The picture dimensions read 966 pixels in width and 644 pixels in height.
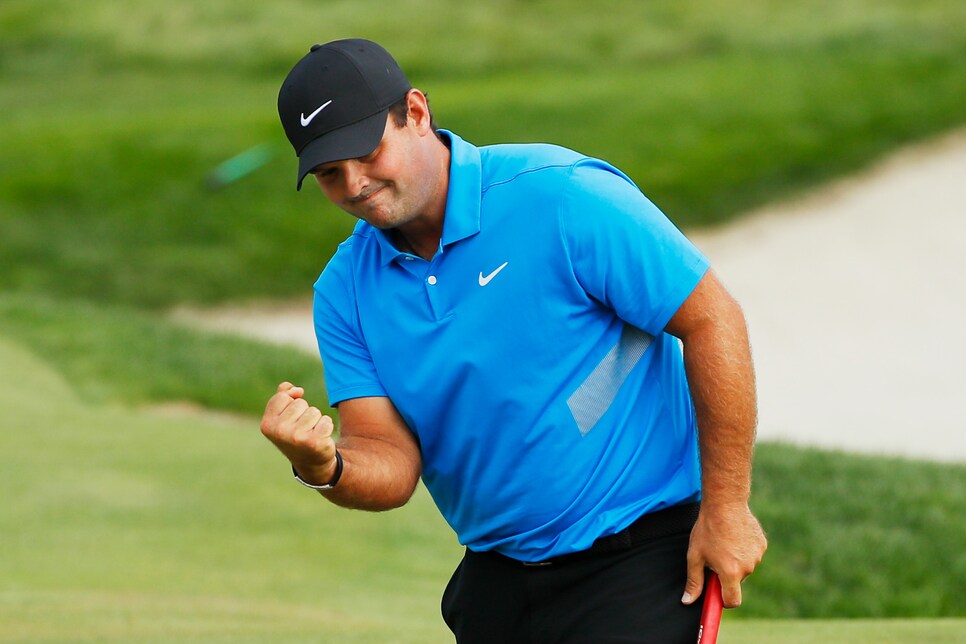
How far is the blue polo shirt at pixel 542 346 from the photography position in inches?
123

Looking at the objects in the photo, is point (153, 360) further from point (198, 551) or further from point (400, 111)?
point (400, 111)

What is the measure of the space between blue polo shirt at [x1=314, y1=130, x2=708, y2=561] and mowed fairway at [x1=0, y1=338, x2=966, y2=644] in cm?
204

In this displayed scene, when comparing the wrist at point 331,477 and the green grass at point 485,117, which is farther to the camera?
the green grass at point 485,117

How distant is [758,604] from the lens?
7.27m

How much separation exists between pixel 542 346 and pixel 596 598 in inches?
24.8

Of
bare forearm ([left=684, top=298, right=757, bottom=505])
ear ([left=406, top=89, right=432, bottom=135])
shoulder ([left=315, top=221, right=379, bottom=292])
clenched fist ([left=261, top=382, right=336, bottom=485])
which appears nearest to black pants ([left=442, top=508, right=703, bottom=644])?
bare forearm ([left=684, top=298, right=757, bottom=505])

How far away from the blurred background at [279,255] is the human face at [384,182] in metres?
2.46

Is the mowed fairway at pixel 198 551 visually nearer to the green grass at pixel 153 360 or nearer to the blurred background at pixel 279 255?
the blurred background at pixel 279 255

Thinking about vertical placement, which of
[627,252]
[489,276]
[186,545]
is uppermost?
[627,252]

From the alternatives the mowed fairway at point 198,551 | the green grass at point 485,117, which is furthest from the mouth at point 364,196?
the green grass at point 485,117

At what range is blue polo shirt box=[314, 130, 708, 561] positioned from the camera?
123 inches

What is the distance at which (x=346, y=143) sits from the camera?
10.3 ft

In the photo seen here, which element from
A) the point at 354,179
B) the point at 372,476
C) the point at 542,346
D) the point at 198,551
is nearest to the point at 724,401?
the point at 542,346

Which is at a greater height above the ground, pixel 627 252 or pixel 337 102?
pixel 337 102
